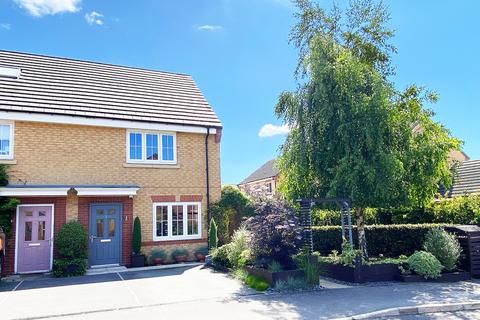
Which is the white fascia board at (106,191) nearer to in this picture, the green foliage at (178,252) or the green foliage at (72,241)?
the green foliage at (72,241)

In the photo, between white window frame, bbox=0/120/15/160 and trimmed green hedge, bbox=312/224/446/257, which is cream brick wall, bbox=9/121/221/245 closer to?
white window frame, bbox=0/120/15/160

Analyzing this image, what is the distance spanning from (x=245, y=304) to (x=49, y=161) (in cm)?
988

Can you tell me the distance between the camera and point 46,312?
27.4 feet

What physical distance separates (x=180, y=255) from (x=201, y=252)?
975mm

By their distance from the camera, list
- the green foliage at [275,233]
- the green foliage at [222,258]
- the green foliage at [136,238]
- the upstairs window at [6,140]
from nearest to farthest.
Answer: the green foliage at [275,233] → the green foliage at [222,258] → the upstairs window at [6,140] → the green foliage at [136,238]

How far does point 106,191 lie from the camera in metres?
14.6

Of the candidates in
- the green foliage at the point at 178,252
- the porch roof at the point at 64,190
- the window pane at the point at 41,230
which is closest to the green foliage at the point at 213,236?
the green foliage at the point at 178,252

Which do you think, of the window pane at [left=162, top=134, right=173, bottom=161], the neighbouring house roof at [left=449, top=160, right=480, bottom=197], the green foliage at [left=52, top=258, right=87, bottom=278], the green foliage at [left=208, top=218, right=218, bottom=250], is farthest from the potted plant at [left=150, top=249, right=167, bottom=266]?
the neighbouring house roof at [left=449, top=160, right=480, bottom=197]

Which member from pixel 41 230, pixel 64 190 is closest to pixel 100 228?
pixel 41 230

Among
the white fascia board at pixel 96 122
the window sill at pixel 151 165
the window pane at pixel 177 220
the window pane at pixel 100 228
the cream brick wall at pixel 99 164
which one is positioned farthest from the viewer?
the window pane at pixel 177 220

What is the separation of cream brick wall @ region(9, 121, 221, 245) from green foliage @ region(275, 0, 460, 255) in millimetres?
5227

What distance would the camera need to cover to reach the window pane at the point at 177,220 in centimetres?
1656

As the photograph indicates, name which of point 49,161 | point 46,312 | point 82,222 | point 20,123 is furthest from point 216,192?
point 46,312

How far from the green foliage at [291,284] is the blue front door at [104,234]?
25.6 feet
